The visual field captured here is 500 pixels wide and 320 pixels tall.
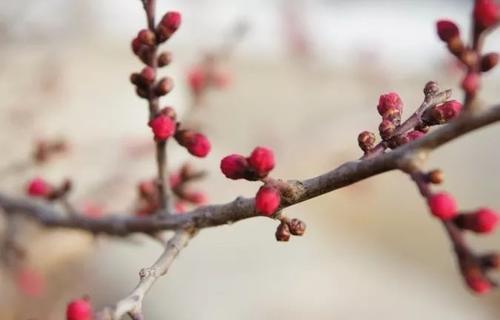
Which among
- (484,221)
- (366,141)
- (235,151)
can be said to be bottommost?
(484,221)

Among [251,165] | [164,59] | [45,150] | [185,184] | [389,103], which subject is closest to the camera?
[251,165]

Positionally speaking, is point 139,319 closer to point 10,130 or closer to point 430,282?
point 10,130

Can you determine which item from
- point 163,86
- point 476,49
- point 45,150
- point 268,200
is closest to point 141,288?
point 268,200

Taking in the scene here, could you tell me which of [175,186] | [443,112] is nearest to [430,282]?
[175,186]

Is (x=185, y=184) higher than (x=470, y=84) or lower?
higher

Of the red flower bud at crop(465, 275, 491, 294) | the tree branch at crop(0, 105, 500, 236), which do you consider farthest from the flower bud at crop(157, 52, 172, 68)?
the red flower bud at crop(465, 275, 491, 294)

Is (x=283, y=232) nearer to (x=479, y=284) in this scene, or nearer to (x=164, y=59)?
(x=479, y=284)

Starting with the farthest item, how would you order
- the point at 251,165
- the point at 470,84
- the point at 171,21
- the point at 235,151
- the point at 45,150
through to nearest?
the point at 235,151, the point at 45,150, the point at 171,21, the point at 251,165, the point at 470,84
